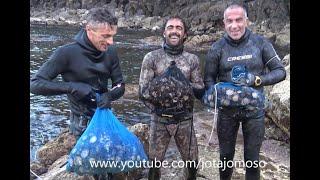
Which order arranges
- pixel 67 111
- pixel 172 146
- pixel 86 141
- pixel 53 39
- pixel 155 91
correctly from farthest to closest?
pixel 53 39 → pixel 67 111 → pixel 172 146 → pixel 155 91 → pixel 86 141

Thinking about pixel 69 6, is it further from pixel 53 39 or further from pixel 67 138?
pixel 67 138

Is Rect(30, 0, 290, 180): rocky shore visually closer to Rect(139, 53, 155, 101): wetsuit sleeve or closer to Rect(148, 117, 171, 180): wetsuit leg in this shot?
Rect(148, 117, 171, 180): wetsuit leg

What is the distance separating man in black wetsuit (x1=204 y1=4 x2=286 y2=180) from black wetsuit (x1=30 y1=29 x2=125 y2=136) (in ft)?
3.73

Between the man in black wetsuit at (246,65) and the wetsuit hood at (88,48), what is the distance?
4.27 ft

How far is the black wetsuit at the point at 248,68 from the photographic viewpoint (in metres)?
4.69

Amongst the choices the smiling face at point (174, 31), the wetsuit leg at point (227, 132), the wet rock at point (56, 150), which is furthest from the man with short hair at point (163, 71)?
the wet rock at point (56, 150)

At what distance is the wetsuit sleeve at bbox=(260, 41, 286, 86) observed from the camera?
15.0 feet

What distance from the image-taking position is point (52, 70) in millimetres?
4051

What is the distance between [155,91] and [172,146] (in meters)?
2.30

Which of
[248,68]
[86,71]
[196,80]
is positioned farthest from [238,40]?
[86,71]

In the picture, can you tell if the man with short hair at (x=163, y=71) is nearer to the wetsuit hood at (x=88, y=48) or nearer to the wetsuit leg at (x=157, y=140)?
the wetsuit leg at (x=157, y=140)

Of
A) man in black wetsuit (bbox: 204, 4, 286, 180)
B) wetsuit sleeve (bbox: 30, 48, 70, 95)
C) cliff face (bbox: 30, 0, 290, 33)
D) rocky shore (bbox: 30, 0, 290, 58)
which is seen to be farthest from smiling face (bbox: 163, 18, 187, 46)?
cliff face (bbox: 30, 0, 290, 33)
